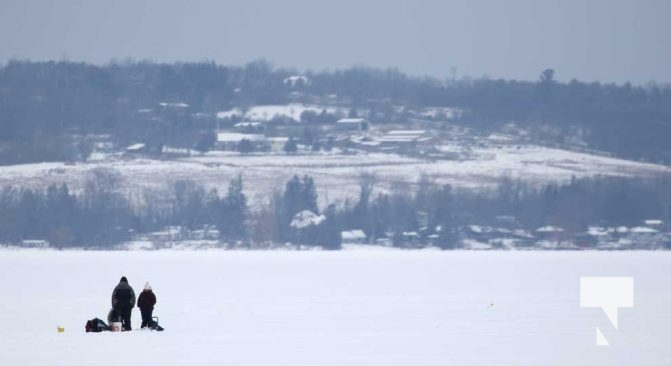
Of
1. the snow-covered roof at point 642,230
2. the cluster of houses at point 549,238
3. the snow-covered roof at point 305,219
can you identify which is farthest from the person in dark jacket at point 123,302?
the snow-covered roof at point 642,230

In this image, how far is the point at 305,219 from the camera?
142000 mm

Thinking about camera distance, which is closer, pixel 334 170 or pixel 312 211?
pixel 312 211

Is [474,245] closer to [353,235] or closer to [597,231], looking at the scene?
[353,235]

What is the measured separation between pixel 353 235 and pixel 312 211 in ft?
24.9

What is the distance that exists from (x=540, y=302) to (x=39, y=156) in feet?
519

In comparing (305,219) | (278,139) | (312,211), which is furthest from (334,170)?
(305,219)

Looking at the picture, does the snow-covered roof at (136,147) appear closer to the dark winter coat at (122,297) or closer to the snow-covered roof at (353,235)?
the snow-covered roof at (353,235)

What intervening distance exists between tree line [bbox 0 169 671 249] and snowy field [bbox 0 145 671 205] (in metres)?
2.96

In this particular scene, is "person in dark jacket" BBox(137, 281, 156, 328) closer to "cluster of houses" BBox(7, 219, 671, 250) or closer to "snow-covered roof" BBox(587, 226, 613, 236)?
"cluster of houses" BBox(7, 219, 671, 250)

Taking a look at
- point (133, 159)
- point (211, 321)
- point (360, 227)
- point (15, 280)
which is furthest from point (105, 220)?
point (211, 321)

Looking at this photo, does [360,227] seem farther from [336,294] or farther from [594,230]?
[336,294]

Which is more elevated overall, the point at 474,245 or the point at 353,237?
the point at 353,237

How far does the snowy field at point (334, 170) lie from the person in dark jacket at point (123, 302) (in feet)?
418

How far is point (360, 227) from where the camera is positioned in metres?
141
